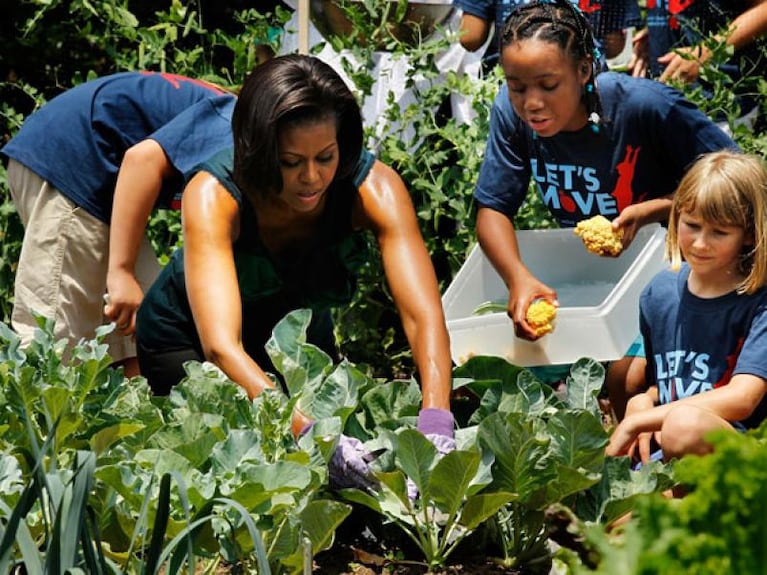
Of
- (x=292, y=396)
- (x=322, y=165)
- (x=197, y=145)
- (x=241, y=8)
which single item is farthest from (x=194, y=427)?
(x=241, y=8)

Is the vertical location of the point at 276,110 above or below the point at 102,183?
above

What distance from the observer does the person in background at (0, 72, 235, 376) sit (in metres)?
3.27

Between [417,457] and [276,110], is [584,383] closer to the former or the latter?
[417,457]

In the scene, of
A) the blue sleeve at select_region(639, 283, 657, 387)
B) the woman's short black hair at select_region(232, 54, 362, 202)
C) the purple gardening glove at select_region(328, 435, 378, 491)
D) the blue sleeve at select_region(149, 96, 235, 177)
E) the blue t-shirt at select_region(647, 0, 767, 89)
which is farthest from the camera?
the blue t-shirt at select_region(647, 0, 767, 89)

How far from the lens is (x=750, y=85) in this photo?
14.0 feet

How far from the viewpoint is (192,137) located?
3240mm

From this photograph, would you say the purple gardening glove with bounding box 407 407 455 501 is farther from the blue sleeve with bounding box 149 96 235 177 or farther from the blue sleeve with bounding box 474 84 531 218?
the blue sleeve with bounding box 474 84 531 218

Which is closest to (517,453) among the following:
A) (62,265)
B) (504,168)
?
(504,168)

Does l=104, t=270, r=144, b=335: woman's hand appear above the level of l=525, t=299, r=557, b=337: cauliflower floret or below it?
above

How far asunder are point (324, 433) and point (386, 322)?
2361mm

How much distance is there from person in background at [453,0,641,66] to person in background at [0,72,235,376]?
1.07 m

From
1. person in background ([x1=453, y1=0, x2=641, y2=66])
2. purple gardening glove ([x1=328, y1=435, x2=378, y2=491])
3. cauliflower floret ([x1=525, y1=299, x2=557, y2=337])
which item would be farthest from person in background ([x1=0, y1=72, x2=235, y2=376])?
person in background ([x1=453, y1=0, x2=641, y2=66])

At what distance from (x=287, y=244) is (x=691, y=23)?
5.52 feet

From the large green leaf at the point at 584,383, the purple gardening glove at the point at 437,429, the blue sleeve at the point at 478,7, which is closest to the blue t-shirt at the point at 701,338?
the large green leaf at the point at 584,383
